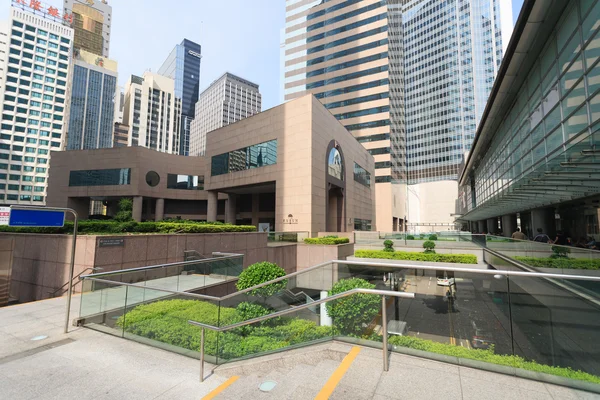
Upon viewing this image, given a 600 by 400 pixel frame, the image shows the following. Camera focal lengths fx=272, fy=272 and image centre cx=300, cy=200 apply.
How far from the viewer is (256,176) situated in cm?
3127

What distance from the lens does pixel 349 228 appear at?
35.9 meters

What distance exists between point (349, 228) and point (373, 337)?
105 feet

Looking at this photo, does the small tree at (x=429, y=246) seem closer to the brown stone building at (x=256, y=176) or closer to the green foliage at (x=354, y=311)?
the brown stone building at (x=256, y=176)

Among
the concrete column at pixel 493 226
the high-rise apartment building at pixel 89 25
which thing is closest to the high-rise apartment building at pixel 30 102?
the high-rise apartment building at pixel 89 25

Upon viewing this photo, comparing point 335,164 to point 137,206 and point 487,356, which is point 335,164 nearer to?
point 487,356

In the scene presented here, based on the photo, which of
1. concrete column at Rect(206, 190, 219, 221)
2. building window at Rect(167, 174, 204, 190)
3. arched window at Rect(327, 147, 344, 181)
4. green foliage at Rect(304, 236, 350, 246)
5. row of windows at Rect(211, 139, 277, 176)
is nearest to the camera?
green foliage at Rect(304, 236, 350, 246)

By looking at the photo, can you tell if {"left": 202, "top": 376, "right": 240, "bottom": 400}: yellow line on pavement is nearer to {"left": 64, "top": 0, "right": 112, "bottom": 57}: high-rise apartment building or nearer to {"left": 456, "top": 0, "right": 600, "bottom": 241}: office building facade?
{"left": 456, "top": 0, "right": 600, "bottom": 241}: office building facade

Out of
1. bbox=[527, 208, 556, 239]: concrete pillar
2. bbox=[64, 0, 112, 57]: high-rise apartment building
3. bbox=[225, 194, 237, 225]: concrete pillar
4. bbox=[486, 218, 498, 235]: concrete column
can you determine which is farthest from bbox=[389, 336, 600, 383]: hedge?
bbox=[64, 0, 112, 57]: high-rise apartment building

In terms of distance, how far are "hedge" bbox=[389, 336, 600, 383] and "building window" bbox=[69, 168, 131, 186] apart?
48249 mm

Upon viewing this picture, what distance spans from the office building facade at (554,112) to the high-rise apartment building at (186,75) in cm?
15801

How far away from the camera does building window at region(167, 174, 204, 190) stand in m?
46.3

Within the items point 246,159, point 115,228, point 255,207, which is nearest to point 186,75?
point 255,207

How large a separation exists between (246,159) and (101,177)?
28218 millimetres

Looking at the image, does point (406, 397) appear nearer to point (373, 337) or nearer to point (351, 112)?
point (373, 337)
